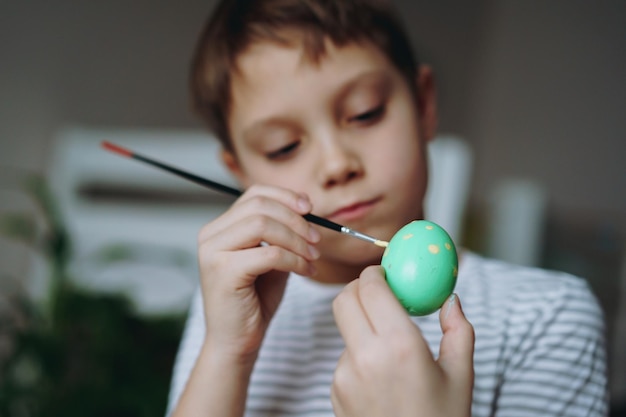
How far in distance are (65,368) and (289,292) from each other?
2.69 feet

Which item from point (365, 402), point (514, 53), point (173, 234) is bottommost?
point (173, 234)

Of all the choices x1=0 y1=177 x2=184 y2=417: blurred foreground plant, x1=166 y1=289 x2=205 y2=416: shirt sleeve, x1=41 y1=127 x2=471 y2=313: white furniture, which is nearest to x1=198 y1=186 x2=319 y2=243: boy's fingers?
x1=166 y1=289 x2=205 y2=416: shirt sleeve

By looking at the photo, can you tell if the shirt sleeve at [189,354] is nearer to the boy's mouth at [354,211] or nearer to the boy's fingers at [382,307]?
the boy's mouth at [354,211]

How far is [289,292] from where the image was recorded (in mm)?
821

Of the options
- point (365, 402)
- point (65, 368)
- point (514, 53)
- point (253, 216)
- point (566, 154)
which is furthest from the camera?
point (514, 53)

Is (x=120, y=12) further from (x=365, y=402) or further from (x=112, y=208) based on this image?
(x=365, y=402)

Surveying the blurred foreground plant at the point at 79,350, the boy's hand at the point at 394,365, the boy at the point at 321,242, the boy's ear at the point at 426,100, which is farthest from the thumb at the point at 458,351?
the blurred foreground plant at the point at 79,350

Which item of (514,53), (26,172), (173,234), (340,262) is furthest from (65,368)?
(514,53)

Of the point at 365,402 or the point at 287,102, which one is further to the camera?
the point at 287,102

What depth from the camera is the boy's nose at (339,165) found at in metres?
0.63

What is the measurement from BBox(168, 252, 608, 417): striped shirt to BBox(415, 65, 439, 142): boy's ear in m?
0.21

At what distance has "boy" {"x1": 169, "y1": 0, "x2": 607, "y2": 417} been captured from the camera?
62cm

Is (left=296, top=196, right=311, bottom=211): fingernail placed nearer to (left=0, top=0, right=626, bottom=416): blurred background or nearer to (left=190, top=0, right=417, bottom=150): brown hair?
(left=190, top=0, right=417, bottom=150): brown hair

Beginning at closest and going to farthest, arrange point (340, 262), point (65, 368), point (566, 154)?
point (340, 262)
point (65, 368)
point (566, 154)
